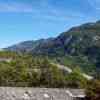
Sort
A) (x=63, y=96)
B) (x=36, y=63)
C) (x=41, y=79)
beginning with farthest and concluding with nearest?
(x=36, y=63) < (x=41, y=79) < (x=63, y=96)

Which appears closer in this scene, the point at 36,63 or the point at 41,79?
the point at 41,79

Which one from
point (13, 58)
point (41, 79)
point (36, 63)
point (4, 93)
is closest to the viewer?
point (4, 93)

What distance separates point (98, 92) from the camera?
2147 centimetres

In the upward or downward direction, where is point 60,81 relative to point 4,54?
downward

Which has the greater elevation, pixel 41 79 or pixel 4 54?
pixel 4 54

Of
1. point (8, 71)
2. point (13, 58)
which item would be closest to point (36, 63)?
point (13, 58)

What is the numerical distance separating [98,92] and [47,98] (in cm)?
327

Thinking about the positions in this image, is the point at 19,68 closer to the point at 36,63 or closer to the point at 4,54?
the point at 36,63

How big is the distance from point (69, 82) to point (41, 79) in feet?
18.6

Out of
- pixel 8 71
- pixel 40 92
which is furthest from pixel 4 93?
pixel 8 71

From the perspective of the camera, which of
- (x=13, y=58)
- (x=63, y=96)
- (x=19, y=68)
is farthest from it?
(x=13, y=58)

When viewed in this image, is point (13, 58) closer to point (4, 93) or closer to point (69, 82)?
point (69, 82)

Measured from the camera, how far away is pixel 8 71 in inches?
2101

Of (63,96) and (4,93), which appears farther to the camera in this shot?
(63,96)
